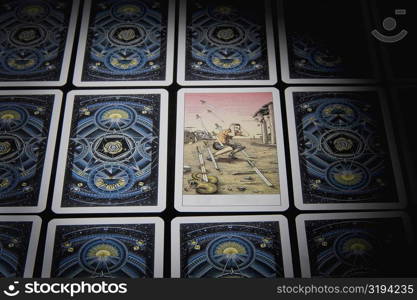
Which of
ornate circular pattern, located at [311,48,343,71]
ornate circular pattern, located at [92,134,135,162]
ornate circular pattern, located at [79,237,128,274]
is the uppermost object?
ornate circular pattern, located at [311,48,343,71]

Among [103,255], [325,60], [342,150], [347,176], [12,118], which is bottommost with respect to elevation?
[103,255]

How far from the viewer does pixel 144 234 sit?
2.30 meters

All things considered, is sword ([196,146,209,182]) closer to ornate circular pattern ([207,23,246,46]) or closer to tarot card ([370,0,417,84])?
ornate circular pattern ([207,23,246,46])

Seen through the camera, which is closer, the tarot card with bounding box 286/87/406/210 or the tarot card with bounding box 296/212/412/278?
the tarot card with bounding box 296/212/412/278

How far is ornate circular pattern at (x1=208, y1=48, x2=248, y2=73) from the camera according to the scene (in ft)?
8.93

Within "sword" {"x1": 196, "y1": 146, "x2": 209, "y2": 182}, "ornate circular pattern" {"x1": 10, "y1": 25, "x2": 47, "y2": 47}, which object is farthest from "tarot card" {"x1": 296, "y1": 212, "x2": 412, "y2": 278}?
"ornate circular pattern" {"x1": 10, "y1": 25, "x2": 47, "y2": 47}

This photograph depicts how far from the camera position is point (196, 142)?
2.52 meters

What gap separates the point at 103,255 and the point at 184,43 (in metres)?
1.18

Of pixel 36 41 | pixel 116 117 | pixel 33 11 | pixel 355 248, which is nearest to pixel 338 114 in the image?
pixel 355 248

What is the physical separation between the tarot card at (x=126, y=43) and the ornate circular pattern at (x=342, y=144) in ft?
2.71

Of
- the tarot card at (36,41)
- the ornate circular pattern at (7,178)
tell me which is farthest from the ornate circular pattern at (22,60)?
the ornate circular pattern at (7,178)

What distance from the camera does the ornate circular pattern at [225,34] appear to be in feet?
9.23

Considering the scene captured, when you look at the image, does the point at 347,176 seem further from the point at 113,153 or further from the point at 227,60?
the point at 113,153

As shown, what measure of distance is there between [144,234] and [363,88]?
1287mm
